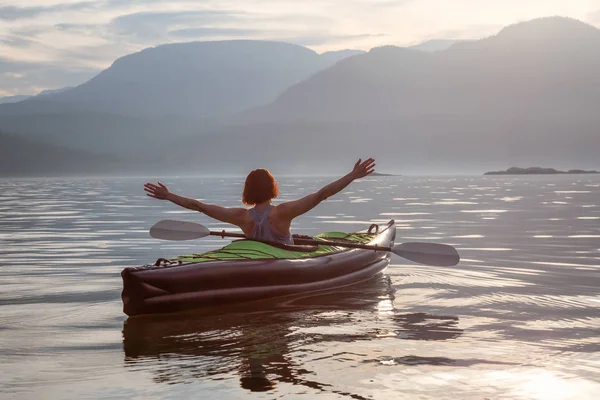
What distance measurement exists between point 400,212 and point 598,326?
21.6m

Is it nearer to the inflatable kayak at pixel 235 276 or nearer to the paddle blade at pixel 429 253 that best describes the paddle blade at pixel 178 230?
the inflatable kayak at pixel 235 276

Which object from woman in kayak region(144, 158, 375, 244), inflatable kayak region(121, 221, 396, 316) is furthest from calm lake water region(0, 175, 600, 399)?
woman in kayak region(144, 158, 375, 244)

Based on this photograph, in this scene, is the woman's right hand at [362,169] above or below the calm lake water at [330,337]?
above

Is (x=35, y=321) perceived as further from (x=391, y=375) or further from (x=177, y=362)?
(x=391, y=375)

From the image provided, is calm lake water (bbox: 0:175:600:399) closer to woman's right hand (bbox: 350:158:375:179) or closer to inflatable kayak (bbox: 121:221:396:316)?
inflatable kayak (bbox: 121:221:396:316)

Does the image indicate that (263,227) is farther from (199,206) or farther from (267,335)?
(267,335)

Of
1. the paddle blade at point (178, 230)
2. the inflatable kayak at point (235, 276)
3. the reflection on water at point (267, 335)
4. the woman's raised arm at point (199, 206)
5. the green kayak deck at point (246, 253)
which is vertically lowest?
the reflection on water at point (267, 335)

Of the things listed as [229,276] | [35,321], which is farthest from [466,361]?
[35,321]

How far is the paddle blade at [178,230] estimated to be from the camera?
11.1 meters

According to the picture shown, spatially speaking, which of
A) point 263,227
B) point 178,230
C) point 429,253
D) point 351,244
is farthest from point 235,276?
point 429,253

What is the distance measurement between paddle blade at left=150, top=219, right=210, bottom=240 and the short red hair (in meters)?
1.48

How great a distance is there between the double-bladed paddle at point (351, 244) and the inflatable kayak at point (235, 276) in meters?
0.43

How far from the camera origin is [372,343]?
770 centimetres

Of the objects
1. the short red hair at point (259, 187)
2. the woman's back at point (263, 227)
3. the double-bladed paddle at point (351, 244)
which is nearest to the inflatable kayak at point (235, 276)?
the woman's back at point (263, 227)
